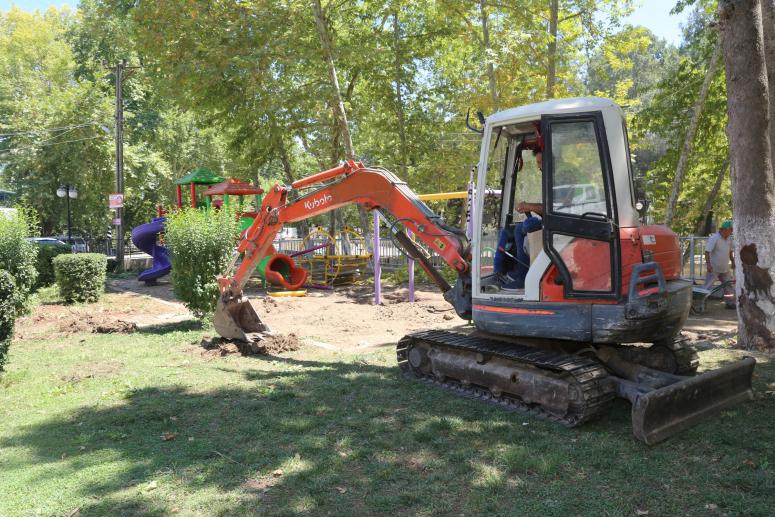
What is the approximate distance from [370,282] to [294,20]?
320 inches

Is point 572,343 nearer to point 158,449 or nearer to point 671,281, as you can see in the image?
point 671,281

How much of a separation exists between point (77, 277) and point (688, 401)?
13026 millimetres

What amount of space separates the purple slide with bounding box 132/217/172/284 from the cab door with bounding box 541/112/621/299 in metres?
14.7

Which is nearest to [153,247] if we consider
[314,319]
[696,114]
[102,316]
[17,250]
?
[17,250]

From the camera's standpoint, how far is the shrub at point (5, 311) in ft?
21.9

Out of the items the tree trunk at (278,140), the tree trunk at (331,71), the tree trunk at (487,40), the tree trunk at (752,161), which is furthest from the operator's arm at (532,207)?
the tree trunk at (278,140)

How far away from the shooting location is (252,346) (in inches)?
332

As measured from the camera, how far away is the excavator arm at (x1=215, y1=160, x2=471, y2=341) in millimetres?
6484

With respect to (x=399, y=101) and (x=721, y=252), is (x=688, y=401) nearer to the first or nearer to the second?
(x=721, y=252)

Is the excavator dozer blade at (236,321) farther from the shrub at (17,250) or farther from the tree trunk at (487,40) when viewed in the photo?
the tree trunk at (487,40)

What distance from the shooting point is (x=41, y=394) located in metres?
6.46

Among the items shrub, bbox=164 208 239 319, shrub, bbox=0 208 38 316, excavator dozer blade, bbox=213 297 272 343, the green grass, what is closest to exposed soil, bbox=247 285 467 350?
excavator dozer blade, bbox=213 297 272 343

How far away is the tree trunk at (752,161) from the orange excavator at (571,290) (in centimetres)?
201

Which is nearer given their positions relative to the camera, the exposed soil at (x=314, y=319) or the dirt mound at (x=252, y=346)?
the dirt mound at (x=252, y=346)
